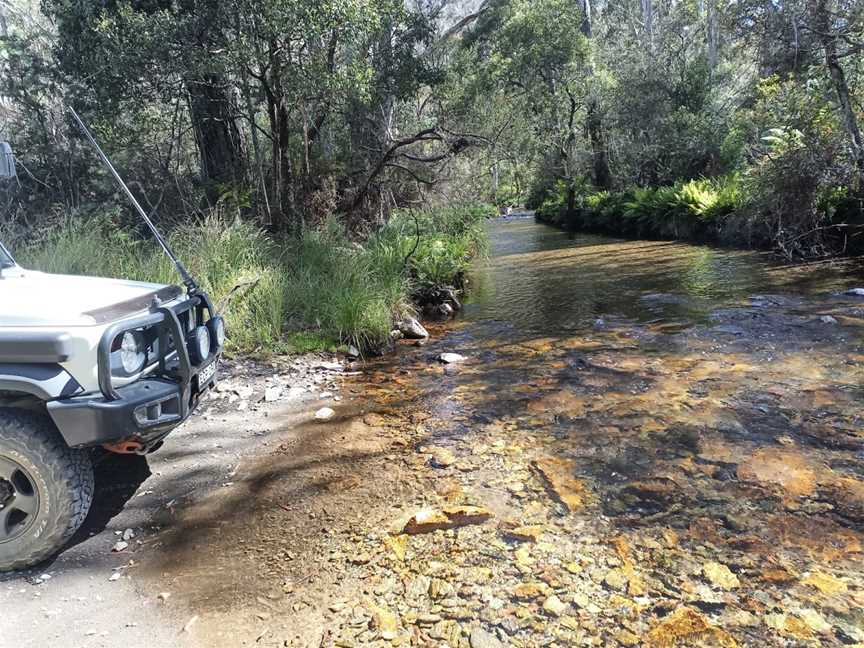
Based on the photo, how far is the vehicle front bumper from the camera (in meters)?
2.86

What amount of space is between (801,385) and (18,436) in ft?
19.7

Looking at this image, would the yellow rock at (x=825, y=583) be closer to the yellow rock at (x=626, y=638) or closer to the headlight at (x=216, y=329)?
the yellow rock at (x=626, y=638)

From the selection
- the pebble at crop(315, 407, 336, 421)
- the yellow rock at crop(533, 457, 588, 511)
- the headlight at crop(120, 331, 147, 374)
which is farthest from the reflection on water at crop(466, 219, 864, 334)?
the headlight at crop(120, 331, 147, 374)

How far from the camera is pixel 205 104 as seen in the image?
11891 millimetres

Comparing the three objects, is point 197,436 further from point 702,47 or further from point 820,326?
point 702,47

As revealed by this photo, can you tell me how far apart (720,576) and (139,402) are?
9.94 ft

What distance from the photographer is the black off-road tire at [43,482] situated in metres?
2.90

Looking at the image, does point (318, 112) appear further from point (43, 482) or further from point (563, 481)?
point (43, 482)

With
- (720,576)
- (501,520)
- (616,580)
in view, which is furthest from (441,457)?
(720,576)

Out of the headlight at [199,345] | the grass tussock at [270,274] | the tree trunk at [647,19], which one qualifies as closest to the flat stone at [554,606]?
the headlight at [199,345]

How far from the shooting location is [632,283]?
12.0m

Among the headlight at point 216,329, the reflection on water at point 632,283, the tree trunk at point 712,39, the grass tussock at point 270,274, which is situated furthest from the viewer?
the tree trunk at point 712,39

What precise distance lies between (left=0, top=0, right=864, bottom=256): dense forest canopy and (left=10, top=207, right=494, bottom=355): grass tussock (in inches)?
79.0

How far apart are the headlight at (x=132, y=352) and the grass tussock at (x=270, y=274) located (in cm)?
378
